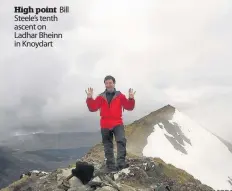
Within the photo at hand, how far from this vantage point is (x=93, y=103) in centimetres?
1933

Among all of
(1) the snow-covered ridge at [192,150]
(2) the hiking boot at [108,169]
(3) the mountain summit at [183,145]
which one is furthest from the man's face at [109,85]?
(1) the snow-covered ridge at [192,150]

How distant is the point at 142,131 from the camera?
302ft

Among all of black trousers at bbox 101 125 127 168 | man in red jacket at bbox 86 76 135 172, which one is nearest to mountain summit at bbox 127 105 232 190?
black trousers at bbox 101 125 127 168

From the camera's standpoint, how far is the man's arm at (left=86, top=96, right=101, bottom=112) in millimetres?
19161

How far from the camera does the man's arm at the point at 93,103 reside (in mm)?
19161

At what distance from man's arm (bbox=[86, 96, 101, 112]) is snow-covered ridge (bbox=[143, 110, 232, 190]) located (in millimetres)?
56008

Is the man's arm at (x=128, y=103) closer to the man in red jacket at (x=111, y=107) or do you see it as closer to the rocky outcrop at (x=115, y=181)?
the man in red jacket at (x=111, y=107)

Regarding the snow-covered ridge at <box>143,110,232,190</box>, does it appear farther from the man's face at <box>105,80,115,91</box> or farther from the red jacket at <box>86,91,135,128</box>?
the man's face at <box>105,80,115,91</box>

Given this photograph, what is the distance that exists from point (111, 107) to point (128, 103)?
36.1 inches

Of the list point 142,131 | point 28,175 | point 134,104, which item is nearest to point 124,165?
point 134,104

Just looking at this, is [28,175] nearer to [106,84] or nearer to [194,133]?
[106,84]

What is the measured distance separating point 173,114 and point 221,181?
29.1 m

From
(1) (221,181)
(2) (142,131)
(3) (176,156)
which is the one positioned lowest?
(1) (221,181)

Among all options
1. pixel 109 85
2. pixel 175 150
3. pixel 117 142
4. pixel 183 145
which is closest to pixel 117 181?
pixel 117 142
